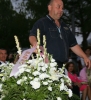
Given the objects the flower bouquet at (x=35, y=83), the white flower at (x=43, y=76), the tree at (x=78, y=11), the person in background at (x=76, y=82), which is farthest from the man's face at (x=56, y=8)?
the tree at (x=78, y=11)

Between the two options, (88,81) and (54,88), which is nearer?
(54,88)

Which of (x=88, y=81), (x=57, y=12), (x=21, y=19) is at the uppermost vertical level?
(x=21, y=19)

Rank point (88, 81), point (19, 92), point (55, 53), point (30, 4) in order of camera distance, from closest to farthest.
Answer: point (19, 92) → point (55, 53) → point (88, 81) → point (30, 4)

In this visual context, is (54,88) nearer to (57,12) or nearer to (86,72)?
(57,12)

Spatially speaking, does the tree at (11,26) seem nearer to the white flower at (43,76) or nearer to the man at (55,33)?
the man at (55,33)

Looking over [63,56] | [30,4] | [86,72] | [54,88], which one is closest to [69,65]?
[86,72]

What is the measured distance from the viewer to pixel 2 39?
41312 mm

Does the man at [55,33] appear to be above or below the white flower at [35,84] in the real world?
above

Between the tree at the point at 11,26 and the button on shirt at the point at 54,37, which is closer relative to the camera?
the button on shirt at the point at 54,37

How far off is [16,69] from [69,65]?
6.31 meters

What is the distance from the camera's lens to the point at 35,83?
321 centimetres

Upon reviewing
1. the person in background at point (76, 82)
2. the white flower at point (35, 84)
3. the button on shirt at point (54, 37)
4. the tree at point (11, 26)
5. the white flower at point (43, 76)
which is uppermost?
the tree at point (11, 26)

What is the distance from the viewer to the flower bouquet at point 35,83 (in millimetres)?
3242

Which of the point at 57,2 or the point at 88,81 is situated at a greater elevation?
the point at 57,2
